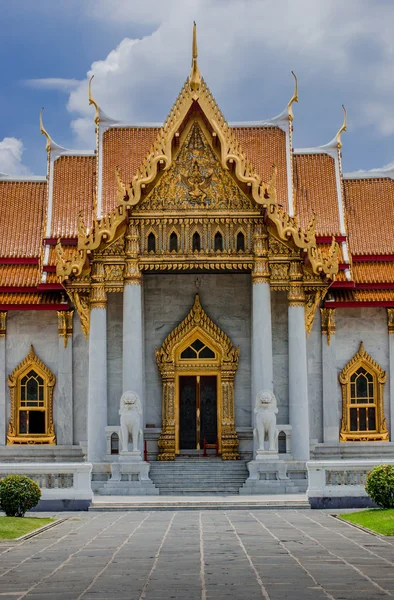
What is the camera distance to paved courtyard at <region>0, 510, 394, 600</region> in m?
11.3

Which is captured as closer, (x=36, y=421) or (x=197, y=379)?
(x=197, y=379)

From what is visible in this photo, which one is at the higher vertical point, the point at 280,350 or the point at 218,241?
the point at 218,241

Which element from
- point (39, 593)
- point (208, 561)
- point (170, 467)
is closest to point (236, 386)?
point (170, 467)

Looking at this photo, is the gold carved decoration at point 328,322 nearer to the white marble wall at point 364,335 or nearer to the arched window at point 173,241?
the white marble wall at point 364,335

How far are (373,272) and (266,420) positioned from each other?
23.3ft

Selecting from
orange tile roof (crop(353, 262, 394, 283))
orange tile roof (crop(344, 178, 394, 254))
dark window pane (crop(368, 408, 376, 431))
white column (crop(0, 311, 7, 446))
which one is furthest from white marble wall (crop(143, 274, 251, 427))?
orange tile roof (crop(344, 178, 394, 254))

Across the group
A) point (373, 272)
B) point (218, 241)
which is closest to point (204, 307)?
point (218, 241)

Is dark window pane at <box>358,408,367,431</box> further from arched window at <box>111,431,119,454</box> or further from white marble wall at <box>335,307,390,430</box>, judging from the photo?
arched window at <box>111,431,119,454</box>

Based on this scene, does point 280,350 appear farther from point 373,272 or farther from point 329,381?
point 373,272

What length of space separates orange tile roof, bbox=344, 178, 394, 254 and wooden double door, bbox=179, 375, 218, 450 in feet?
20.5

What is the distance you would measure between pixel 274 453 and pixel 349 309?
615 cm

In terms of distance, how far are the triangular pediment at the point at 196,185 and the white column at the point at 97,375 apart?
8.08 feet

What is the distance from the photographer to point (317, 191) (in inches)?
1261

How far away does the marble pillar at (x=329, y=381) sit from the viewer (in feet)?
96.2
